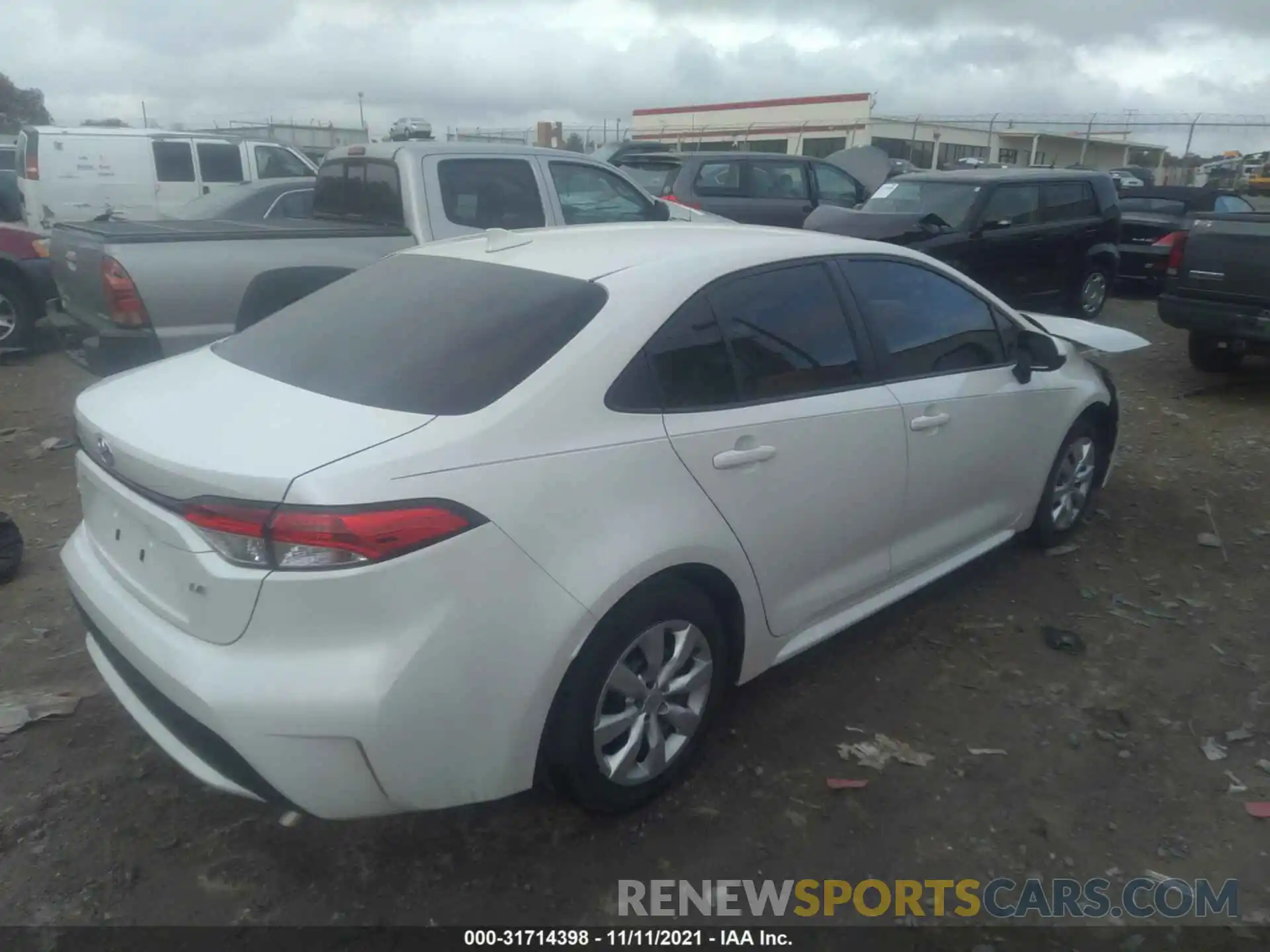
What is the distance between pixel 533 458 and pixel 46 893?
1.79 metres

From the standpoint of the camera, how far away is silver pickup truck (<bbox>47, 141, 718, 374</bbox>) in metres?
5.56

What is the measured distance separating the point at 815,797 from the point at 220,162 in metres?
14.0

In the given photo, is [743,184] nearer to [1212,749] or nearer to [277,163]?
[277,163]

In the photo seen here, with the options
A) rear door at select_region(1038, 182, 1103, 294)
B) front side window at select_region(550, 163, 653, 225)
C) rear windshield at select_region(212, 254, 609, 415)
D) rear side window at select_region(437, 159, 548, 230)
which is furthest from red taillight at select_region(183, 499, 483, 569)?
rear door at select_region(1038, 182, 1103, 294)

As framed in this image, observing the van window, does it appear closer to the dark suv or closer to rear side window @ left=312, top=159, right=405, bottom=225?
the dark suv

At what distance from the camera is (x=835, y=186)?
13.8 metres

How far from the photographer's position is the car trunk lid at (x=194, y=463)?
2324mm

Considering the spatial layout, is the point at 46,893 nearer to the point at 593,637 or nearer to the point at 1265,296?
the point at 593,637

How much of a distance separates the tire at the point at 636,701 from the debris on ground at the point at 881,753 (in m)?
0.53

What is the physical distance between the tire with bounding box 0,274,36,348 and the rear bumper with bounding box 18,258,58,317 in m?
0.07

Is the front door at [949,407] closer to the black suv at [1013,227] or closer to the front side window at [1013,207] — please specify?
the black suv at [1013,227]

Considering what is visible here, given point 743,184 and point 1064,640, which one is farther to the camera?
point 743,184

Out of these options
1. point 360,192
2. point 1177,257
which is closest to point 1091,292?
point 1177,257

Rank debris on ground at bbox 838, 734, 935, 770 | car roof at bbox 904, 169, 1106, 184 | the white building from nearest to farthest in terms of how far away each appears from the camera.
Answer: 1. debris on ground at bbox 838, 734, 935, 770
2. car roof at bbox 904, 169, 1106, 184
3. the white building
